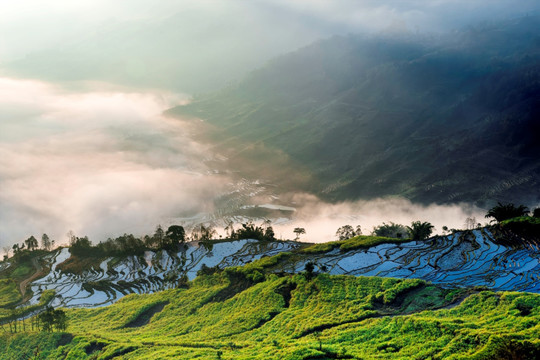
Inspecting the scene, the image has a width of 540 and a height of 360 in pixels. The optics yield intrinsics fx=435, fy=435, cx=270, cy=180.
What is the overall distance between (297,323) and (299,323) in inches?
10.0

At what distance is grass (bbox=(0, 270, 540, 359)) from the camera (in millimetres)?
32094

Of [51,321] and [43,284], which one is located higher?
[43,284]

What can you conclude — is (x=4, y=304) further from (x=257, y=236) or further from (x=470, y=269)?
(x=470, y=269)

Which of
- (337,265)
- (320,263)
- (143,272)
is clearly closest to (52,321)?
(143,272)

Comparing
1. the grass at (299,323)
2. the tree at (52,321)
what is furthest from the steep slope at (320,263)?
the tree at (52,321)

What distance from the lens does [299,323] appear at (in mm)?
44281

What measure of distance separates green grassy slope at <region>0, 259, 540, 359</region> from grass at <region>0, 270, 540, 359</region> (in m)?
0.10

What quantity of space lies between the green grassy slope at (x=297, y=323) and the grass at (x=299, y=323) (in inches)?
3.9

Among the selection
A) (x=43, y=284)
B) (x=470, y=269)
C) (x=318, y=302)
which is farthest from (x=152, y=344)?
(x=43, y=284)

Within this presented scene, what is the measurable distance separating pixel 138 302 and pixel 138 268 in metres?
25.1

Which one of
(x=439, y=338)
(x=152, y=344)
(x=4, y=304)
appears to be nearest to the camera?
(x=439, y=338)

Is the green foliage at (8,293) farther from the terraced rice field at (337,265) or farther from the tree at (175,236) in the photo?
the tree at (175,236)

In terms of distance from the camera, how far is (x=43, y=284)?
86.2m

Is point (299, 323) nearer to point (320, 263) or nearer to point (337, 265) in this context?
point (337, 265)
